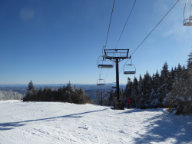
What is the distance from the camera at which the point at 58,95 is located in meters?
46.8

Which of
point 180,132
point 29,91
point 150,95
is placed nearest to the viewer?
point 180,132

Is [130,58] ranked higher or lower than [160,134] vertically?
higher

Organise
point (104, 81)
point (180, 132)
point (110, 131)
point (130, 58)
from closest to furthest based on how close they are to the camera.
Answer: point (110, 131)
point (180, 132)
point (130, 58)
point (104, 81)

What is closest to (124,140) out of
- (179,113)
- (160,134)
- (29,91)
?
(160,134)

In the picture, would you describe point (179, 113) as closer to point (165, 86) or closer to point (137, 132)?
point (137, 132)

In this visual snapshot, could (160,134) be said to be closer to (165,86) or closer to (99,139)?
(99,139)

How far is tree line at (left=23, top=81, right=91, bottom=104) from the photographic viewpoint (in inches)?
1701

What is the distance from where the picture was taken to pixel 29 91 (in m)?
47.9

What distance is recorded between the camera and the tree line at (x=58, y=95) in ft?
142

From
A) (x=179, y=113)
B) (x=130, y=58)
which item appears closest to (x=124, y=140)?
(x=179, y=113)

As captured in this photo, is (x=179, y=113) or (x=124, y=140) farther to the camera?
(x=179, y=113)

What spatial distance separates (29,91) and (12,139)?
51.8 meters

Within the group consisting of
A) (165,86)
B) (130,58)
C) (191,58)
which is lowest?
(165,86)

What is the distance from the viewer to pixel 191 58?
21422 millimetres
